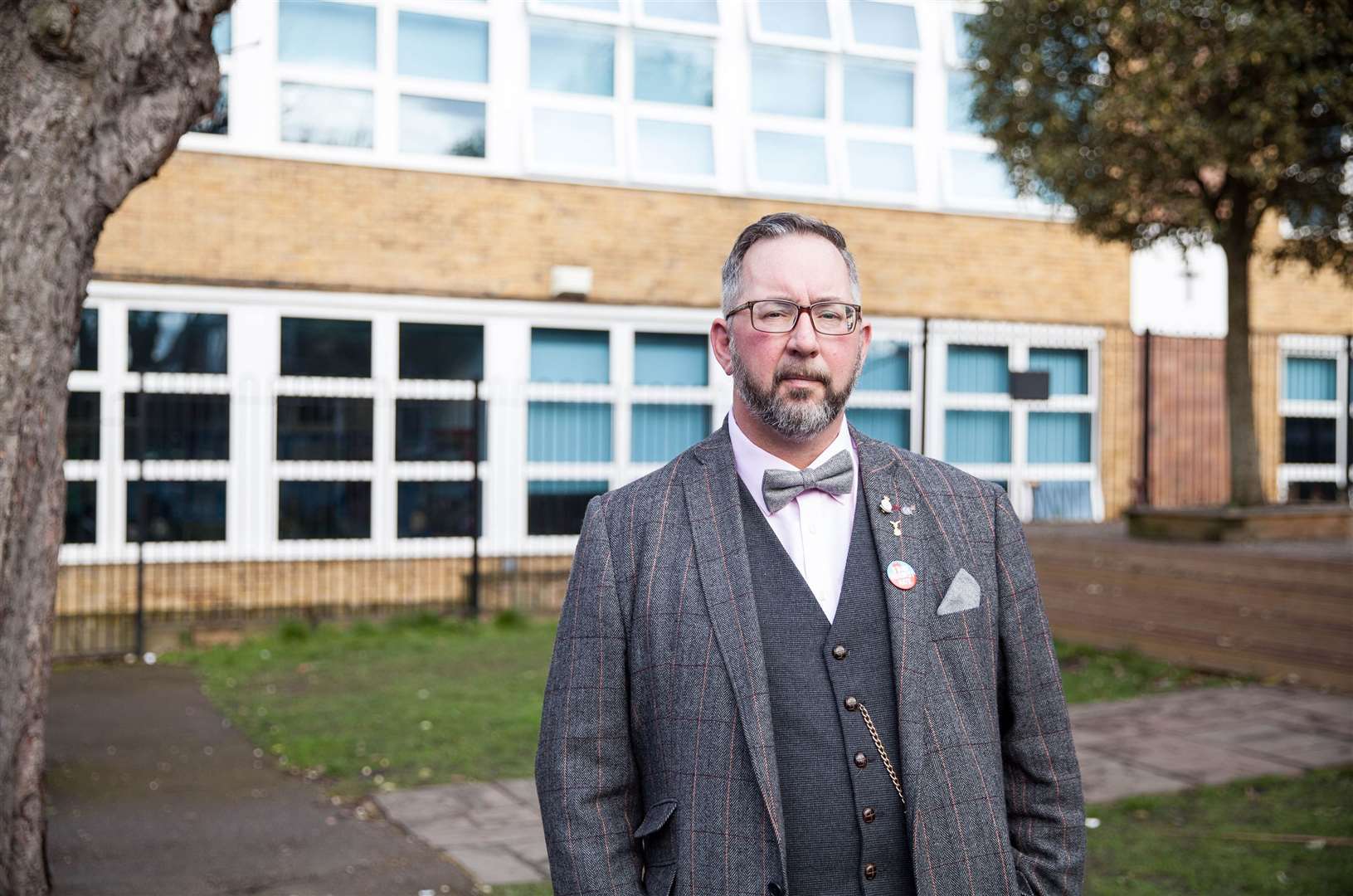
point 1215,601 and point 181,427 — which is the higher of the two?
point 181,427

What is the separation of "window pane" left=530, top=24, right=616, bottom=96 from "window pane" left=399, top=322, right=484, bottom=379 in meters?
2.73

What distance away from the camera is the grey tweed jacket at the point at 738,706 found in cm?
216

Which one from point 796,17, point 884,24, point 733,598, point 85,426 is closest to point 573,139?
point 796,17

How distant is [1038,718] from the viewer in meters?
2.33

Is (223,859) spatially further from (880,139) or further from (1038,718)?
(880,139)

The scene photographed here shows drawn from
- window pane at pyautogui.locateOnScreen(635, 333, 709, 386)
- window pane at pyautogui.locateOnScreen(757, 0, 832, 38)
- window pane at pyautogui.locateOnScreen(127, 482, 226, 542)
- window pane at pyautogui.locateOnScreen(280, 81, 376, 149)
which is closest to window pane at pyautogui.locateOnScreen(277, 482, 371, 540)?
window pane at pyautogui.locateOnScreen(127, 482, 226, 542)

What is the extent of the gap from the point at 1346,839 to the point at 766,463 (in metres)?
4.50

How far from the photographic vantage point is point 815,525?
2.30 meters

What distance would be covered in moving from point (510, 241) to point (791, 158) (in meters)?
3.46

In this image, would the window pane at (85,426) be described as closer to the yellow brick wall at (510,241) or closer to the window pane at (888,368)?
the yellow brick wall at (510,241)

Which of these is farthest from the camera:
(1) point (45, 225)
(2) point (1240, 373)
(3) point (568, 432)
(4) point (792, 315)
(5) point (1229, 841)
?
(3) point (568, 432)

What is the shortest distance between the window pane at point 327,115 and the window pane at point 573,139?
1737mm

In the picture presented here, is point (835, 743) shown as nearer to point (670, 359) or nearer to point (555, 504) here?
point (555, 504)

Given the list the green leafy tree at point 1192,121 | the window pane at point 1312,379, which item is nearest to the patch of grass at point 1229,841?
the green leafy tree at point 1192,121
